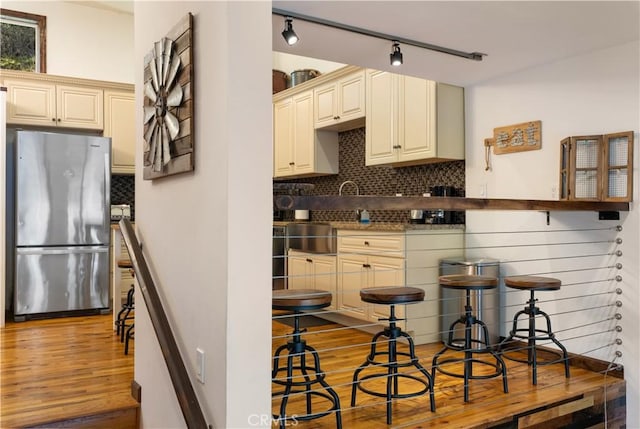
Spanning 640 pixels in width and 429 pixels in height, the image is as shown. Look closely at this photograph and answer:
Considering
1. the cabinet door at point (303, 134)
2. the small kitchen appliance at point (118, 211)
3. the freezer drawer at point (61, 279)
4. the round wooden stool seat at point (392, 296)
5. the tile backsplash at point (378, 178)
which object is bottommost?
the freezer drawer at point (61, 279)

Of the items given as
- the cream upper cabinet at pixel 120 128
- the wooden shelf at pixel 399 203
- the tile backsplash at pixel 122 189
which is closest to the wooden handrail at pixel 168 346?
the wooden shelf at pixel 399 203

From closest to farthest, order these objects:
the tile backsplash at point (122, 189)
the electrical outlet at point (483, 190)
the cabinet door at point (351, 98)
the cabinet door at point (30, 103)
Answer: the electrical outlet at point (483, 190), the cabinet door at point (351, 98), the cabinet door at point (30, 103), the tile backsplash at point (122, 189)

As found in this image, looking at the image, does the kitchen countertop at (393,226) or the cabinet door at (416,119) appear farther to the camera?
the cabinet door at (416,119)

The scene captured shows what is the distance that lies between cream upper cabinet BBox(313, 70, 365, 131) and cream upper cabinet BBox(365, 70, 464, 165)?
0.16m

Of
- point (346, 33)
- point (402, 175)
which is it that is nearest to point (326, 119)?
point (402, 175)

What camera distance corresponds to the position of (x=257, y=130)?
184 cm

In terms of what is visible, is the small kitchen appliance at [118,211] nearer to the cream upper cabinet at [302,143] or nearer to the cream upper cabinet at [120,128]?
the cream upper cabinet at [120,128]

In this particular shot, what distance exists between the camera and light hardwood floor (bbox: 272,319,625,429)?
8.01 ft

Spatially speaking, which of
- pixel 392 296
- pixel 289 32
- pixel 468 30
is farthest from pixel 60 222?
pixel 468 30

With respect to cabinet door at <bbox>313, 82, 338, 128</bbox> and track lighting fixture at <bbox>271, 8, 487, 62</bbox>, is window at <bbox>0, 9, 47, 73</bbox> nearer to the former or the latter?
cabinet door at <bbox>313, 82, 338, 128</bbox>

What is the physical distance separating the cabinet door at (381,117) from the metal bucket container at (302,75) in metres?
1.43

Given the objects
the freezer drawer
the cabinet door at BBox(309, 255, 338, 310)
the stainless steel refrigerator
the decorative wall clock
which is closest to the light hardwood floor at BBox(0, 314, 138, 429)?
the freezer drawer

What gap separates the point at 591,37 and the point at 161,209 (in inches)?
105

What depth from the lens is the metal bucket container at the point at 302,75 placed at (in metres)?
5.83
